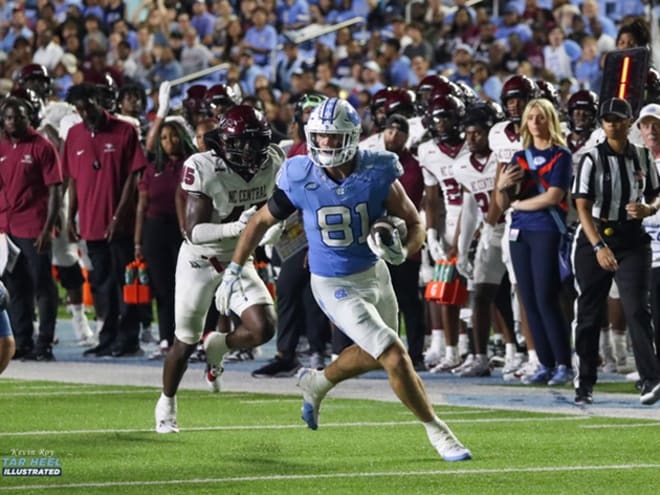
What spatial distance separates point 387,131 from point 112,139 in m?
2.51

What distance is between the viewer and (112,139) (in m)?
14.2

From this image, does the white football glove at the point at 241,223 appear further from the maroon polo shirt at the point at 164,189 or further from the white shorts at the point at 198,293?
the maroon polo shirt at the point at 164,189

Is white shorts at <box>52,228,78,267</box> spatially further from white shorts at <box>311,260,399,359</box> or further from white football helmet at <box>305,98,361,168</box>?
white football helmet at <box>305,98,361,168</box>

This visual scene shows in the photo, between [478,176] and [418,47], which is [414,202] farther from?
[418,47]

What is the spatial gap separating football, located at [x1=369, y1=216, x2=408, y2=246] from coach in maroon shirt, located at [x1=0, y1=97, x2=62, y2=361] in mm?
5934

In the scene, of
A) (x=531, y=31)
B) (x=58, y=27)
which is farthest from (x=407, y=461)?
(x=58, y=27)

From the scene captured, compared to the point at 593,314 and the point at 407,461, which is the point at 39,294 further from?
the point at 407,461

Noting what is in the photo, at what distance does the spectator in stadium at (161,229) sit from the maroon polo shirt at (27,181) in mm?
729

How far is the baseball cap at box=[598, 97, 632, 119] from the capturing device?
417 inches

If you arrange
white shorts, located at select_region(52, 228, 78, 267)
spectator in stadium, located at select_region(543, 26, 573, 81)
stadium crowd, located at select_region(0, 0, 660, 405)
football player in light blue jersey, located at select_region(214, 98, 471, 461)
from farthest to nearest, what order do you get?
spectator in stadium, located at select_region(543, 26, 573, 81) < white shorts, located at select_region(52, 228, 78, 267) < stadium crowd, located at select_region(0, 0, 660, 405) < football player in light blue jersey, located at select_region(214, 98, 471, 461)

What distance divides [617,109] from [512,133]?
197 cm

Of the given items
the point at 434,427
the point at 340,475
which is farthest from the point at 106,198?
the point at 340,475

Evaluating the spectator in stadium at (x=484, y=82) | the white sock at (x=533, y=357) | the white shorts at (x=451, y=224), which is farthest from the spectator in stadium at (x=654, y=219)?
the spectator in stadium at (x=484, y=82)

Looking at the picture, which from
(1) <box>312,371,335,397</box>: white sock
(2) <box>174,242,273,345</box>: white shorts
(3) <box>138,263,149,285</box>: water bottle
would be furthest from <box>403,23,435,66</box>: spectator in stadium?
(1) <box>312,371,335,397</box>: white sock
